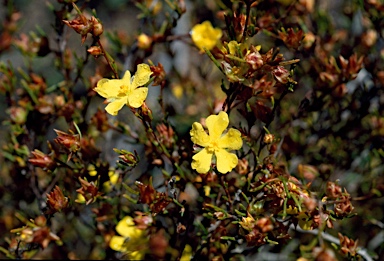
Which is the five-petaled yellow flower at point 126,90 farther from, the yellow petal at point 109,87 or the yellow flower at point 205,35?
the yellow flower at point 205,35

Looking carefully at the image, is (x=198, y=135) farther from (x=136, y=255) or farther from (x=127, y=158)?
(x=136, y=255)

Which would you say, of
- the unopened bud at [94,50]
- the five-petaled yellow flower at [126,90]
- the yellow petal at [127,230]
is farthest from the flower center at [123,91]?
the yellow petal at [127,230]

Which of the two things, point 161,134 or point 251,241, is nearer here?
point 251,241

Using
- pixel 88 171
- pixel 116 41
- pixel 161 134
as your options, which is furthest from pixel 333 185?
pixel 116 41

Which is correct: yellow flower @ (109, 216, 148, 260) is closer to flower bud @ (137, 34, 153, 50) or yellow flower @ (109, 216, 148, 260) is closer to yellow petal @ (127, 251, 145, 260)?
yellow petal @ (127, 251, 145, 260)

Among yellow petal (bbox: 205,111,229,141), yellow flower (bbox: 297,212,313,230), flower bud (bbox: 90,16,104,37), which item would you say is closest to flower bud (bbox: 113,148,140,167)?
yellow petal (bbox: 205,111,229,141)

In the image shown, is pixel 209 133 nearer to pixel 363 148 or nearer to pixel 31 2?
pixel 363 148
